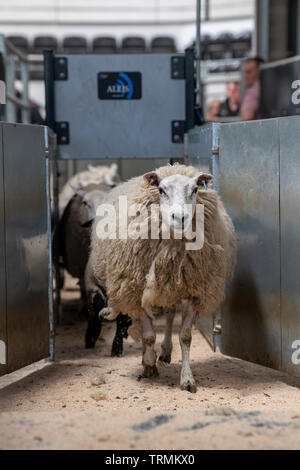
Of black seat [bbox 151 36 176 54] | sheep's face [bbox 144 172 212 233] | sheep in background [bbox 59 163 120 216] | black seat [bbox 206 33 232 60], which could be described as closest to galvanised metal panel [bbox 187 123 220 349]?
sheep's face [bbox 144 172 212 233]

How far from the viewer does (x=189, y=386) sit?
4.65 m

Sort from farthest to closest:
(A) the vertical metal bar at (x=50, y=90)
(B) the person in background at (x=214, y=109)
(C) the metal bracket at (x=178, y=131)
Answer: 1. (B) the person in background at (x=214, y=109)
2. (C) the metal bracket at (x=178, y=131)
3. (A) the vertical metal bar at (x=50, y=90)

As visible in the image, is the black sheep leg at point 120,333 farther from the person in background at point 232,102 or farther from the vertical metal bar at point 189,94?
the person in background at point 232,102

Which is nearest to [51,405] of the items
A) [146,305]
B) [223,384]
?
[146,305]

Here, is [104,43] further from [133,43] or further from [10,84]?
[10,84]

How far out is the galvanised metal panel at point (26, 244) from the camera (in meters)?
4.73

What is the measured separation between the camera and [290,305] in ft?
15.5

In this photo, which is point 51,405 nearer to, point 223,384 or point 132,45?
point 223,384

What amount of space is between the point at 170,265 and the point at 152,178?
1.98 feet

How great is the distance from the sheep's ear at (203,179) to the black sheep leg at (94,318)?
1.57m

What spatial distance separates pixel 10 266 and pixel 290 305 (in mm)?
1980

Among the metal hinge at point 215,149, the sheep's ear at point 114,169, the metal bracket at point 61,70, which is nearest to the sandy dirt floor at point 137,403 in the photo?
the metal hinge at point 215,149
